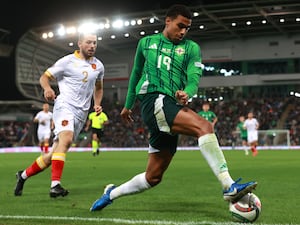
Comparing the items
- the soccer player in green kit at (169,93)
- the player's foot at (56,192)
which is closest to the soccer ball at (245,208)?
the soccer player in green kit at (169,93)

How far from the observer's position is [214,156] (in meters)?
4.21

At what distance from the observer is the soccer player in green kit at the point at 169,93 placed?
4289 millimetres

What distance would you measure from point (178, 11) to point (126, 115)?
1305 millimetres

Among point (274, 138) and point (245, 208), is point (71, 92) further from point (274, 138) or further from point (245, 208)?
point (274, 138)

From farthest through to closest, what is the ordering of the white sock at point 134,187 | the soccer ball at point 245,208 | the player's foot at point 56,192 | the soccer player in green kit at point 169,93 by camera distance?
the player's foot at point 56,192, the white sock at point 134,187, the soccer player in green kit at point 169,93, the soccer ball at point 245,208

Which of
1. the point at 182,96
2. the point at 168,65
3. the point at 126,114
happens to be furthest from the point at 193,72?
the point at 126,114

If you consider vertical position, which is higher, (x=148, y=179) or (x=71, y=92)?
(x=71, y=92)

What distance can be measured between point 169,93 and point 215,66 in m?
44.6

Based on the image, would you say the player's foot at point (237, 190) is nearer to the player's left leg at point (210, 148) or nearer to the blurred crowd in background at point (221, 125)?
the player's left leg at point (210, 148)

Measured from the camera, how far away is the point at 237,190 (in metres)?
3.94

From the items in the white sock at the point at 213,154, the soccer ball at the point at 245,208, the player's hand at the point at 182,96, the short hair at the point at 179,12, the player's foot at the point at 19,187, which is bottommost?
the player's foot at the point at 19,187

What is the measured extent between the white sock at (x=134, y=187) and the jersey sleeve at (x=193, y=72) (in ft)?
3.93

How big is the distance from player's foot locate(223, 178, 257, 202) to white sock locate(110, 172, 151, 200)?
1299 millimetres

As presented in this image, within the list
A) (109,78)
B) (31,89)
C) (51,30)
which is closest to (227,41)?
(109,78)
